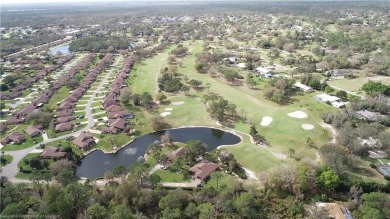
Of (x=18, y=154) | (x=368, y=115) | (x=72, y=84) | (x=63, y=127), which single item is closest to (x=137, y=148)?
(x=63, y=127)

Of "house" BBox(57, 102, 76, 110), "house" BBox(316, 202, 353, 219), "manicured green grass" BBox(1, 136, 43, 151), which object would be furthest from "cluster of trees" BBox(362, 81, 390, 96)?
"manicured green grass" BBox(1, 136, 43, 151)

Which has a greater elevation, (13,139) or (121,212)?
(121,212)

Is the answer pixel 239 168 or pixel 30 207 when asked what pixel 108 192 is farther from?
pixel 239 168

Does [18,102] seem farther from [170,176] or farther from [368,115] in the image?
[368,115]

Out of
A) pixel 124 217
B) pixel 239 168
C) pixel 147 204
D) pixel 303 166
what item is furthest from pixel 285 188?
pixel 124 217

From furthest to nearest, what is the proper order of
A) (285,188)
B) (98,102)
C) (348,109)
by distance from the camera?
(98,102)
(348,109)
(285,188)

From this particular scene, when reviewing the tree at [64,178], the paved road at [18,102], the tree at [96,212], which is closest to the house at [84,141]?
the tree at [64,178]

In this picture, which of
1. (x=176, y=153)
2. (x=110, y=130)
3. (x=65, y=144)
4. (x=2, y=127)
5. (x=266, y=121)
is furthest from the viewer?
(x=2, y=127)
